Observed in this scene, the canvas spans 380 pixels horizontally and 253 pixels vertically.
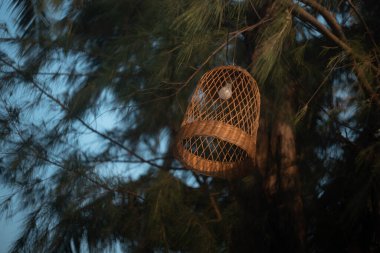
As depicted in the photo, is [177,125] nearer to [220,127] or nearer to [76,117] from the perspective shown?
[76,117]

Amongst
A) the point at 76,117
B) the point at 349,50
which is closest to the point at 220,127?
the point at 349,50

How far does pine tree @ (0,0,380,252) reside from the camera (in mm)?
1412

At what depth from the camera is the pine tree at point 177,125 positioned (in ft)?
4.63

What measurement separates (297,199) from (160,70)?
0.49 metres

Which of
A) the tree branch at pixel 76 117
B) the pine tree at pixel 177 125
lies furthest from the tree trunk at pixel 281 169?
the tree branch at pixel 76 117

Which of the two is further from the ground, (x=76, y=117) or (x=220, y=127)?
(x=76, y=117)

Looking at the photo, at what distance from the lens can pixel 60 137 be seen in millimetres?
1739

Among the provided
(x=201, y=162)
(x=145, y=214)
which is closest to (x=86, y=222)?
(x=145, y=214)

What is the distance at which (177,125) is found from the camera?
176 cm

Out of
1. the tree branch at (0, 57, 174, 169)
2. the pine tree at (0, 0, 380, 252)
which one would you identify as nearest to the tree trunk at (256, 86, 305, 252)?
the pine tree at (0, 0, 380, 252)

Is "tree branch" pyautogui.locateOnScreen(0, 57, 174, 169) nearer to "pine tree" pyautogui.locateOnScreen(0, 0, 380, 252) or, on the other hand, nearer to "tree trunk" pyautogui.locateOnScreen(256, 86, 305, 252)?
"pine tree" pyautogui.locateOnScreen(0, 0, 380, 252)

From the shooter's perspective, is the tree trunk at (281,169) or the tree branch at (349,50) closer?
the tree branch at (349,50)

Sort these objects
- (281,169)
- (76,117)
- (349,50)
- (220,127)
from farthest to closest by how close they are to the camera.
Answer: (76,117), (281,169), (349,50), (220,127)

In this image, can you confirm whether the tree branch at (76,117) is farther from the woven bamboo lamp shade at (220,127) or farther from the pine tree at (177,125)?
the woven bamboo lamp shade at (220,127)
